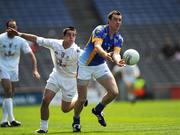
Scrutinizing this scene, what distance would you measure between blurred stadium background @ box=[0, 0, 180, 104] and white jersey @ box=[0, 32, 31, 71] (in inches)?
712

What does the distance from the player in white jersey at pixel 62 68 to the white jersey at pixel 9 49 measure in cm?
259

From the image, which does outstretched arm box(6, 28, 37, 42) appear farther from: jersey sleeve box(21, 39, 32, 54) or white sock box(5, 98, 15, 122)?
white sock box(5, 98, 15, 122)

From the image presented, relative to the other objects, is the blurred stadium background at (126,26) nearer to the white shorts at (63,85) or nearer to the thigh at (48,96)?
the white shorts at (63,85)

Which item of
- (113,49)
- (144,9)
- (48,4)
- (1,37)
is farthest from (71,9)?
(113,49)

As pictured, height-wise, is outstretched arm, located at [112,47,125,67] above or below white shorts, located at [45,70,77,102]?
above

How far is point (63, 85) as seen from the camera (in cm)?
1434

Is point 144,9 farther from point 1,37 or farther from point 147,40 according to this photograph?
point 1,37

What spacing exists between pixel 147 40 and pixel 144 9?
10.7 ft

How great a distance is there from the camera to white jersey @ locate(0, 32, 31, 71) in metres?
16.7

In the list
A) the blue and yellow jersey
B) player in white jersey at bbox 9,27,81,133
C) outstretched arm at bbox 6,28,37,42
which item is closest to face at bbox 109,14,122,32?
the blue and yellow jersey

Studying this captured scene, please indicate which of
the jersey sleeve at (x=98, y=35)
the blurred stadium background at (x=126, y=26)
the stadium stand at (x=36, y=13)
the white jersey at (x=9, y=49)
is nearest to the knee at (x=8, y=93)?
the white jersey at (x=9, y=49)

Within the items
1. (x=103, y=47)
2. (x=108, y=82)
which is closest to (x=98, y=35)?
(x=103, y=47)

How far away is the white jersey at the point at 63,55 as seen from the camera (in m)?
14.1

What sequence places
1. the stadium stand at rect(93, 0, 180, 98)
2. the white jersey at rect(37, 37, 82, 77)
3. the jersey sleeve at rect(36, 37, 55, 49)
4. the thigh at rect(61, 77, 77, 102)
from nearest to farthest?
1. the jersey sleeve at rect(36, 37, 55, 49)
2. the white jersey at rect(37, 37, 82, 77)
3. the thigh at rect(61, 77, 77, 102)
4. the stadium stand at rect(93, 0, 180, 98)
